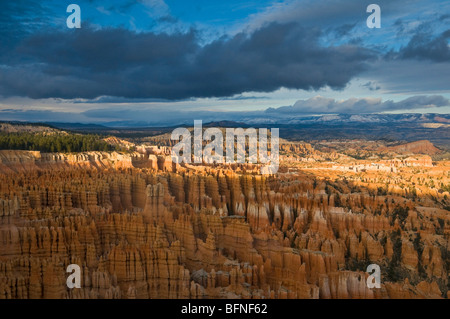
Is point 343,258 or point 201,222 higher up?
point 201,222

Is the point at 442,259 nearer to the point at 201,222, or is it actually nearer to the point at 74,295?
→ the point at 201,222

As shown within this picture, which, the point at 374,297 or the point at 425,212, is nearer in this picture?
the point at 374,297

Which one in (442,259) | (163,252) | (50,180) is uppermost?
(50,180)

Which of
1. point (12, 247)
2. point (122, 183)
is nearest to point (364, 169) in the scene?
point (122, 183)

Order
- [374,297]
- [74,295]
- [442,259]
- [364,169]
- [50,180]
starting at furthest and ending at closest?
[364,169] < [50,180] < [442,259] < [374,297] < [74,295]

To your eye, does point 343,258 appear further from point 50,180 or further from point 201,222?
point 50,180

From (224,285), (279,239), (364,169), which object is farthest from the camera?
(364,169)

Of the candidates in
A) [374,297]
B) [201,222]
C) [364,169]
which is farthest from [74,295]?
[364,169]
